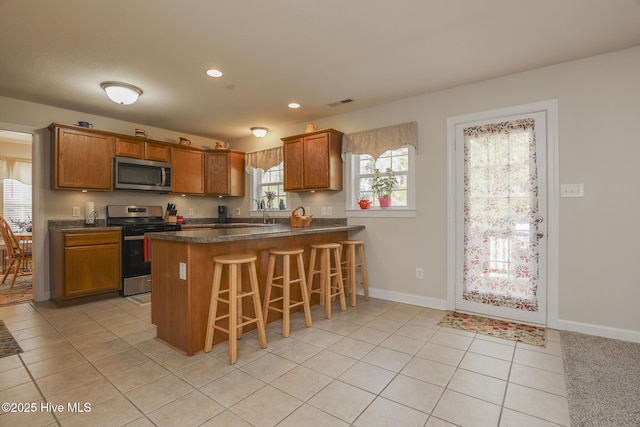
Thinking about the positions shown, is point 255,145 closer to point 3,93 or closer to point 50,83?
point 50,83

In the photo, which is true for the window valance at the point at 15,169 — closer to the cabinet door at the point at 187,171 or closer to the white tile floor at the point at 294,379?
the cabinet door at the point at 187,171

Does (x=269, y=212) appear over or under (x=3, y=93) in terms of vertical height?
under

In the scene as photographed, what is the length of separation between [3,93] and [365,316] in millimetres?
4862

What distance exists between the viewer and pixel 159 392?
75.7 inches

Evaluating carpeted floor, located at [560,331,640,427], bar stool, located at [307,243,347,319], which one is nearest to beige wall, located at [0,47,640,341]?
carpeted floor, located at [560,331,640,427]

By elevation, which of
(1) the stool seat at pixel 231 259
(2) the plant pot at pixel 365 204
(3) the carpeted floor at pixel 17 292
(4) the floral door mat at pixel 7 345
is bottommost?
(3) the carpeted floor at pixel 17 292

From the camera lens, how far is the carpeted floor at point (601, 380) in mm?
1702

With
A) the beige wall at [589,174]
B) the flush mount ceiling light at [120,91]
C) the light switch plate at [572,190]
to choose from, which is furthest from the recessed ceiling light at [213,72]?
the light switch plate at [572,190]

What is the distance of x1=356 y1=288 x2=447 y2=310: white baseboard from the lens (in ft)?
A: 11.8

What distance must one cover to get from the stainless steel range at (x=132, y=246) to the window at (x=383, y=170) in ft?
8.96

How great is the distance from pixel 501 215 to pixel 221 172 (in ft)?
14.1

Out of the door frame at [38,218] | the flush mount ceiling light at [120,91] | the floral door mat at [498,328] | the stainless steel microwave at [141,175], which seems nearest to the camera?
the floral door mat at [498,328]

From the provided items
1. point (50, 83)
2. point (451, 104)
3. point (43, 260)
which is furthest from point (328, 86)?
point (43, 260)

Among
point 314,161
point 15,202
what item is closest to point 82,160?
point 314,161
